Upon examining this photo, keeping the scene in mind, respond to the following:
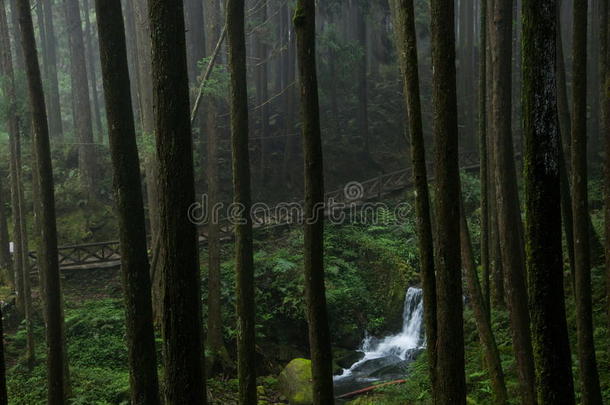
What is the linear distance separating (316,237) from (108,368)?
27.8 ft

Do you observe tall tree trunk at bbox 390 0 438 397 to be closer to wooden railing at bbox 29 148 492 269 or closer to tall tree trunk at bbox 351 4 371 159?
wooden railing at bbox 29 148 492 269

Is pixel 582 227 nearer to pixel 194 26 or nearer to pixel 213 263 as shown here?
pixel 213 263

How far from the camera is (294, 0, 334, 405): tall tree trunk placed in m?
6.32

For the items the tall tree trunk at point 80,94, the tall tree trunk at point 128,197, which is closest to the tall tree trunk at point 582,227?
the tall tree trunk at point 128,197

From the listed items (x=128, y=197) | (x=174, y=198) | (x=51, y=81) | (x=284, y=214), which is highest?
(x=51, y=81)

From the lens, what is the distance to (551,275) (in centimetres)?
365

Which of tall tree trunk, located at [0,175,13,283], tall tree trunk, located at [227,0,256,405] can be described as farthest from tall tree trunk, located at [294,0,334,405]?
tall tree trunk, located at [0,175,13,283]

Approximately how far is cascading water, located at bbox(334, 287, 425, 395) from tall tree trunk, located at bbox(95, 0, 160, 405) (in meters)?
8.26

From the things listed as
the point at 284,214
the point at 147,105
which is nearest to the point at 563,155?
the point at 147,105

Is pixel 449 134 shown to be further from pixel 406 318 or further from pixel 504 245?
pixel 406 318

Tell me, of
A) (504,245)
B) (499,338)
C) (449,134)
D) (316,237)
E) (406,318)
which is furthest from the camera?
(406,318)

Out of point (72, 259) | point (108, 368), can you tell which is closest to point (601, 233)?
point (108, 368)

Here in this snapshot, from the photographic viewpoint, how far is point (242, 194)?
7.62 m

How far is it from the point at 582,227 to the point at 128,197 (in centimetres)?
553
